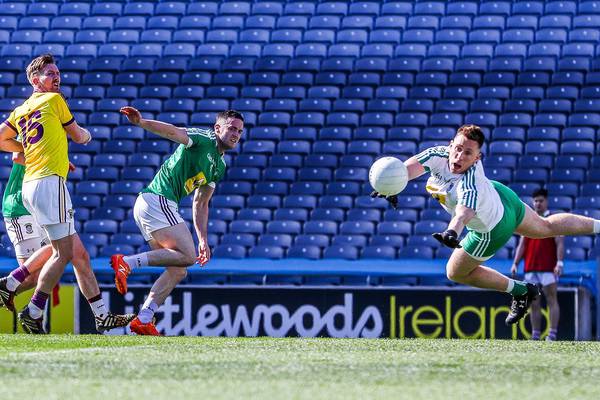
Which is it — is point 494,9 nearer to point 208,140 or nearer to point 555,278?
point 555,278

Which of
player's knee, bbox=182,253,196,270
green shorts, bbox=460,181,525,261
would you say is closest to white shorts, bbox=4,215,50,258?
player's knee, bbox=182,253,196,270

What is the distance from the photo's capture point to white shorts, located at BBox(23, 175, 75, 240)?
27.7ft

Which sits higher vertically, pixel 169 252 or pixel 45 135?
pixel 45 135

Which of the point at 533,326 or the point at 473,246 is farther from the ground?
the point at 473,246

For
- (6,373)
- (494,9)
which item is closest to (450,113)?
(494,9)

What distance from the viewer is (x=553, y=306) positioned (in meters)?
12.7

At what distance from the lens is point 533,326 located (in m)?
12.9

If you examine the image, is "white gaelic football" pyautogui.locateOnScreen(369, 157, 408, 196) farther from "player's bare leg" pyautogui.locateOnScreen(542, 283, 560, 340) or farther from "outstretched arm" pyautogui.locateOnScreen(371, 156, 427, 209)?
"player's bare leg" pyautogui.locateOnScreen(542, 283, 560, 340)

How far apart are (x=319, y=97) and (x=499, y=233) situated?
9.94m

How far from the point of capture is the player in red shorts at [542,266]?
1273 centimetres

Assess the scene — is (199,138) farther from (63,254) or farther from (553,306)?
(553,306)

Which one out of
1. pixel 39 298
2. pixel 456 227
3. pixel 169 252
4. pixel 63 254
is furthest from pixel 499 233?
pixel 39 298

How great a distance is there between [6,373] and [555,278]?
8.43 m

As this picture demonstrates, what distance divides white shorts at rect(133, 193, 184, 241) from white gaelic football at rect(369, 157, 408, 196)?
1.70 m
